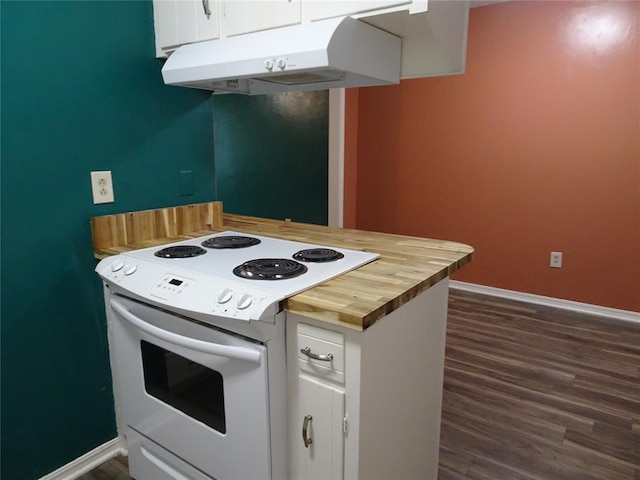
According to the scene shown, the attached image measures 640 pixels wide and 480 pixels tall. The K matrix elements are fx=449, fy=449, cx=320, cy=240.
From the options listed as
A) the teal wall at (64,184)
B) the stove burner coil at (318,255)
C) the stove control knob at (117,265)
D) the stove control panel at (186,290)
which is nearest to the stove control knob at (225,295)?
the stove control panel at (186,290)

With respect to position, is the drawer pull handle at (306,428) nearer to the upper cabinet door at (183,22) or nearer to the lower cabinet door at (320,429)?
the lower cabinet door at (320,429)

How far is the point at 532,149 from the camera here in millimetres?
3451

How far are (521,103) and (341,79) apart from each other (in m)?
2.35

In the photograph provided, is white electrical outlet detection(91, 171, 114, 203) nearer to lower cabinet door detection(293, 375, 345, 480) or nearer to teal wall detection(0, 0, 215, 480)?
teal wall detection(0, 0, 215, 480)

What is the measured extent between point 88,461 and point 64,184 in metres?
1.10

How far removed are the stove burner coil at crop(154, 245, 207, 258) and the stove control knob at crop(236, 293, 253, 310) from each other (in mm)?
467

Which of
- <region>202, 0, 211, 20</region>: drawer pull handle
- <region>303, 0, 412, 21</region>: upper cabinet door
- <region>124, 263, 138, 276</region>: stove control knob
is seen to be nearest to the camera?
<region>303, 0, 412, 21</region>: upper cabinet door

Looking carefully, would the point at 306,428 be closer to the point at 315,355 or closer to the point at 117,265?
the point at 315,355

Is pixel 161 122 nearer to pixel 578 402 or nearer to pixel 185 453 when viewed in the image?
pixel 185 453

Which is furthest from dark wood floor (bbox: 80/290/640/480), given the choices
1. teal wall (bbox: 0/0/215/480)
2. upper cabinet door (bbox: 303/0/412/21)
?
upper cabinet door (bbox: 303/0/412/21)

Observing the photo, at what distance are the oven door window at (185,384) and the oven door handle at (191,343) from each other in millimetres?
101

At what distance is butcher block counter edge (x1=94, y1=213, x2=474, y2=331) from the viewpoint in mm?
1024

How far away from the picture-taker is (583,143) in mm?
3238

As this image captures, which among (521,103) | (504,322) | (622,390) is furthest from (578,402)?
(521,103)
